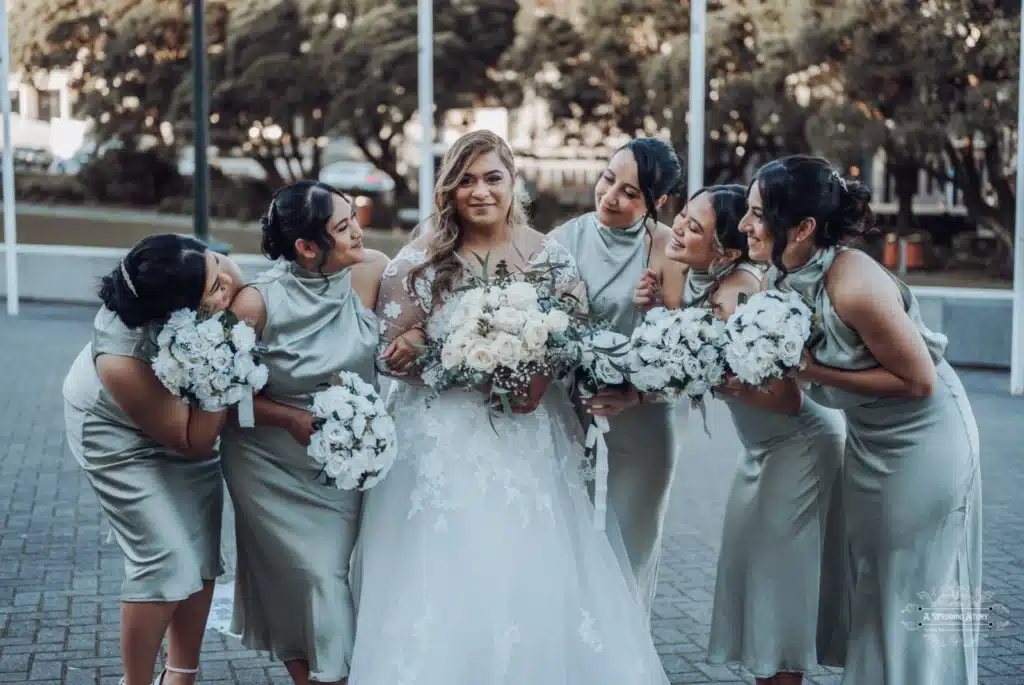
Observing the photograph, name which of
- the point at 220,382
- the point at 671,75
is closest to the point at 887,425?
the point at 220,382

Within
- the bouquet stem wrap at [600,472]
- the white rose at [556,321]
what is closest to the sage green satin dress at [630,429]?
the bouquet stem wrap at [600,472]

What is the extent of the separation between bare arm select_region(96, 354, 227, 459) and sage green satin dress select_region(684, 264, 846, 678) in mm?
1775

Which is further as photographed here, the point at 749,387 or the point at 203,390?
the point at 749,387

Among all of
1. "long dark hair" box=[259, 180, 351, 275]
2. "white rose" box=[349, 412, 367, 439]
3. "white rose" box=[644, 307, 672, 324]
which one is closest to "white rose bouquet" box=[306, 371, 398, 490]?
"white rose" box=[349, 412, 367, 439]

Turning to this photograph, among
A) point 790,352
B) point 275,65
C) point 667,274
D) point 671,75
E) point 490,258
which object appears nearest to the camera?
point 790,352

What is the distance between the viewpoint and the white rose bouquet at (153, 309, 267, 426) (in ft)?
13.1

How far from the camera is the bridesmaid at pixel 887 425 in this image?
13.5 feet

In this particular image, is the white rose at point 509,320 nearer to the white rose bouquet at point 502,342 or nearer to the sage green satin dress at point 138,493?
the white rose bouquet at point 502,342

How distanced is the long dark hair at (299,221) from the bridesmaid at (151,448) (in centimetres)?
20

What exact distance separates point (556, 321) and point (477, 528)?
74 centimetres

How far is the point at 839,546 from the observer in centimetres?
461

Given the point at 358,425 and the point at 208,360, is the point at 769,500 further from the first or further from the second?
the point at 208,360

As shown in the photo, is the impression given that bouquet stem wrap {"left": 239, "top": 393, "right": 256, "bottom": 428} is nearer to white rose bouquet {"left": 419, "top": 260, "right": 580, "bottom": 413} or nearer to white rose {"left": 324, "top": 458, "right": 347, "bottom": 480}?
white rose {"left": 324, "top": 458, "right": 347, "bottom": 480}

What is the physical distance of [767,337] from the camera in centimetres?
396
